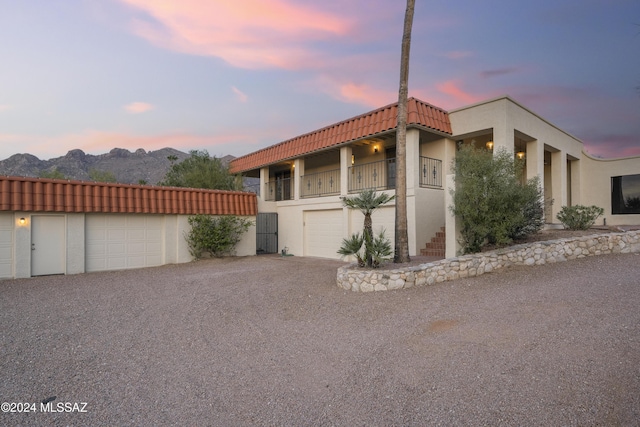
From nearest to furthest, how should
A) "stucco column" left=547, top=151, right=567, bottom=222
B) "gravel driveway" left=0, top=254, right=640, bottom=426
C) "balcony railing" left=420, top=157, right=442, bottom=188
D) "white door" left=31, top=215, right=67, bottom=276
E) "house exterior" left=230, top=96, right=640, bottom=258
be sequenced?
"gravel driveway" left=0, top=254, right=640, bottom=426 < "white door" left=31, top=215, right=67, bottom=276 < "house exterior" left=230, top=96, right=640, bottom=258 < "balcony railing" left=420, top=157, right=442, bottom=188 < "stucco column" left=547, top=151, right=567, bottom=222

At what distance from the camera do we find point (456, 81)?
47.2 ft

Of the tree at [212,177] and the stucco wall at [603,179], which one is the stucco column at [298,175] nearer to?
the tree at [212,177]

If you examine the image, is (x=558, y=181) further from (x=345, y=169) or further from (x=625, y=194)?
(x=345, y=169)

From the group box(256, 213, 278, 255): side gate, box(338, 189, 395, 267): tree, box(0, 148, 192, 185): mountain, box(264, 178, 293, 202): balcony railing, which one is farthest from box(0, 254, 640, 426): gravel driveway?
box(0, 148, 192, 185): mountain

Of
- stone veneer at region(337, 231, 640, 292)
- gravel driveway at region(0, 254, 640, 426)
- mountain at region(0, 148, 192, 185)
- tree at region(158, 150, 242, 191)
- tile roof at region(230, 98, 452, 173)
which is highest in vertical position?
mountain at region(0, 148, 192, 185)

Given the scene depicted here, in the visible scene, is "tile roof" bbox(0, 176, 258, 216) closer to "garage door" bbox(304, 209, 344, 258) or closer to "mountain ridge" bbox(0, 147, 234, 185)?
"garage door" bbox(304, 209, 344, 258)

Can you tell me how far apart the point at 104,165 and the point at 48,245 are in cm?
4605

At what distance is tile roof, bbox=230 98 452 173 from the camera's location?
39.3 feet

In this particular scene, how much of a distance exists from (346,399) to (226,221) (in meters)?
12.8

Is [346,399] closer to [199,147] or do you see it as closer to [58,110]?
[58,110]

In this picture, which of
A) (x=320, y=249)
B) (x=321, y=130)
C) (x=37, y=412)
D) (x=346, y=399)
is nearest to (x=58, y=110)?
(x=321, y=130)

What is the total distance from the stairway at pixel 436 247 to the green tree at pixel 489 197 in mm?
2092

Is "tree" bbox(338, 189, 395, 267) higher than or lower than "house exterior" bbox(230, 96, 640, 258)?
lower

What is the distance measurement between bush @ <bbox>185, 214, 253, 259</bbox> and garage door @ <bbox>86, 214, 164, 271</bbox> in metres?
1.32
